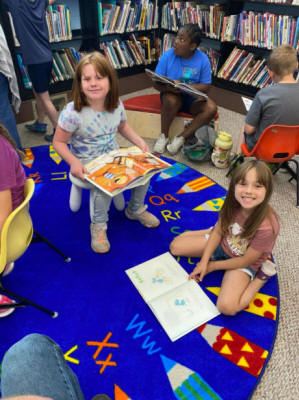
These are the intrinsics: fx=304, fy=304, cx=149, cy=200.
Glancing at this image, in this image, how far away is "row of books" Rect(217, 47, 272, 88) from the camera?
3.14 m

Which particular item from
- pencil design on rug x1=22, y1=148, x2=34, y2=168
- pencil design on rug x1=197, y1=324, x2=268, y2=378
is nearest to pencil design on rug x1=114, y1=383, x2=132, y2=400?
pencil design on rug x1=197, y1=324, x2=268, y2=378

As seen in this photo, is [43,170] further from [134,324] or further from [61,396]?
[61,396]

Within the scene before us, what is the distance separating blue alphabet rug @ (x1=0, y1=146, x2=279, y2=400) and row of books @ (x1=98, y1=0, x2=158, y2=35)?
2362 mm

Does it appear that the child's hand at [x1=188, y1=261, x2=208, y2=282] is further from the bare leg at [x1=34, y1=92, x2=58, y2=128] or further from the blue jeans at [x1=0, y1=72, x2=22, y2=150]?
the bare leg at [x1=34, y1=92, x2=58, y2=128]

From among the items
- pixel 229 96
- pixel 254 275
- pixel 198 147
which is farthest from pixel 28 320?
pixel 229 96

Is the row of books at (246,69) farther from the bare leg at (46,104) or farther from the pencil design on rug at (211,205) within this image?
the bare leg at (46,104)

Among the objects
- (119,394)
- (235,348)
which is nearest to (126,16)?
(235,348)

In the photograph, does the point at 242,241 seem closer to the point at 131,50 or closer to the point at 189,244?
the point at 189,244

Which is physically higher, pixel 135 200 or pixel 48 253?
pixel 135 200

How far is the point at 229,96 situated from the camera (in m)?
3.46

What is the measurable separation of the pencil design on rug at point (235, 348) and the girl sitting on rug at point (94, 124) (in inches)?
26.9

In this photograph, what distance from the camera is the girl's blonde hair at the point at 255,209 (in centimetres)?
123

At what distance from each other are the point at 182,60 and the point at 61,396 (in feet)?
8.53

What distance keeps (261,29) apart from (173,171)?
181cm
